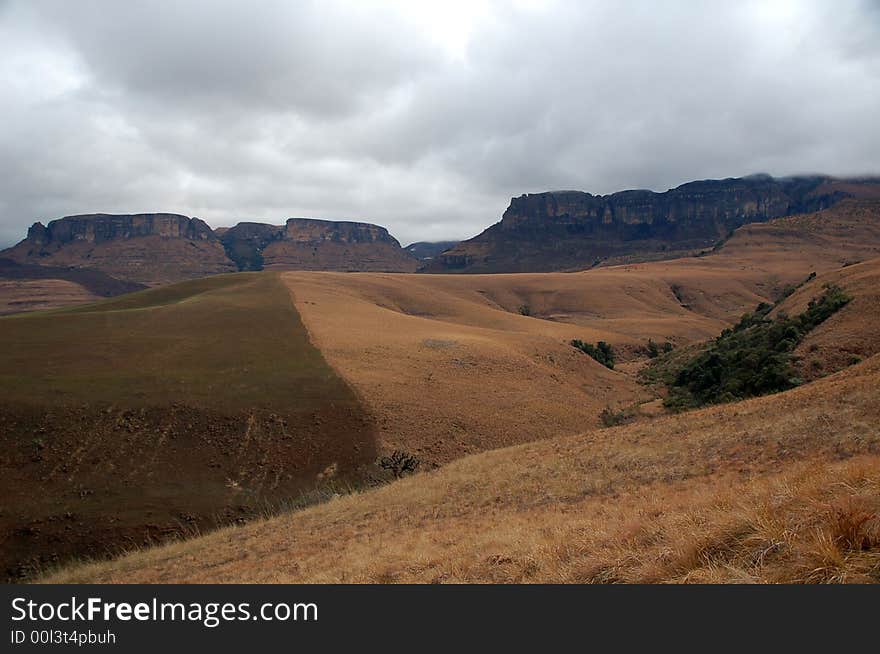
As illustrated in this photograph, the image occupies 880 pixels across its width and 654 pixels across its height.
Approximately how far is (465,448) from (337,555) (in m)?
17.1

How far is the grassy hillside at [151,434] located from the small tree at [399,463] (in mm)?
1263

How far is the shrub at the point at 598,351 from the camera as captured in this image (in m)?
55.7

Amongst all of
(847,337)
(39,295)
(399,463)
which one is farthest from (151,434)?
(39,295)

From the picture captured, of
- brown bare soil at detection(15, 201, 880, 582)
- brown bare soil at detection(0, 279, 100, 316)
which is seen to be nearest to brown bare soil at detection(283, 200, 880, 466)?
brown bare soil at detection(15, 201, 880, 582)

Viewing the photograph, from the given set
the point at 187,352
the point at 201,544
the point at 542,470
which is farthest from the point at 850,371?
the point at 187,352

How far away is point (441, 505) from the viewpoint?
15.3 m

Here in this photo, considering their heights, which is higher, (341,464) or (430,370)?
(430,370)

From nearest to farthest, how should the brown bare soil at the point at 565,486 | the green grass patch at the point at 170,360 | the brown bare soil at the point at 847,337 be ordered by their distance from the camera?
the brown bare soil at the point at 565,486 < the green grass patch at the point at 170,360 < the brown bare soil at the point at 847,337

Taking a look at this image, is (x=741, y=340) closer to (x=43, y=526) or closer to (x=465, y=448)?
(x=465, y=448)

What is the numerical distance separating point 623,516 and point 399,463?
53.9 ft

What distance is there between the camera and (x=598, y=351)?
56719 millimetres

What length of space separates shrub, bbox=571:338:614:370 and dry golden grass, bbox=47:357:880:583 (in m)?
35.1

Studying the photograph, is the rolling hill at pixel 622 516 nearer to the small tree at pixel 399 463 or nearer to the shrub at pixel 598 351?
the small tree at pixel 399 463

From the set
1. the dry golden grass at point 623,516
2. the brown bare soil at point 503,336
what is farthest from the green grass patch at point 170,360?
the dry golden grass at point 623,516
